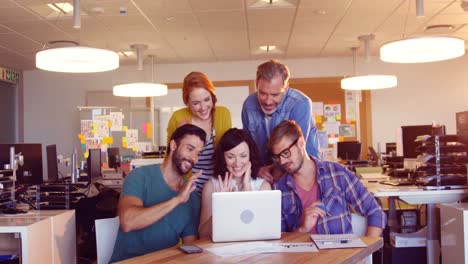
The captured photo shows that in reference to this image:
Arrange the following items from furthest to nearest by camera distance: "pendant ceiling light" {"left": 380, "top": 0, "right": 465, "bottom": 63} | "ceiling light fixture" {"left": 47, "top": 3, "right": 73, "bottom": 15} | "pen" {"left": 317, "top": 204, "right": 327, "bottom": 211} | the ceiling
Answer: the ceiling → "ceiling light fixture" {"left": 47, "top": 3, "right": 73, "bottom": 15} → "pendant ceiling light" {"left": 380, "top": 0, "right": 465, "bottom": 63} → "pen" {"left": 317, "top": 204, "right": 327, "bottom": 211}

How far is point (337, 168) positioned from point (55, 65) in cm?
322

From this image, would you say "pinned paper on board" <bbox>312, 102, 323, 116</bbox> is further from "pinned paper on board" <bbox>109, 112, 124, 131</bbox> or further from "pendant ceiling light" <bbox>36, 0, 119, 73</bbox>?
"pendant ceiling light" <bbox>36, 0, 119, 73</bbox>

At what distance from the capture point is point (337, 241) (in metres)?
2.12

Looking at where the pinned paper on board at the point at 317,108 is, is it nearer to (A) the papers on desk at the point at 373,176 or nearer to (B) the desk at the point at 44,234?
(A) the papers on desk at the point at 373,176

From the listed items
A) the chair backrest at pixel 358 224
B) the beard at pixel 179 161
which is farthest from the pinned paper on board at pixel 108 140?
the chair backrest at pixel 358 224

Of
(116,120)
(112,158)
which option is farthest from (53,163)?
(116,120)

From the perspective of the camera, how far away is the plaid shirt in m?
2.53

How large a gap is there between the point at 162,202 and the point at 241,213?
44cm

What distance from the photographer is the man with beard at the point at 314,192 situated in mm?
2490

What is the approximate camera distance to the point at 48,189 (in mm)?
3891

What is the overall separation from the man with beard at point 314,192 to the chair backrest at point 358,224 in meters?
0.03

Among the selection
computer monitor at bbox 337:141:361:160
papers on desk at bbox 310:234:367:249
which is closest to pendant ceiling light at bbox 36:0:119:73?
papers on desk at bbox 310:234:367:249

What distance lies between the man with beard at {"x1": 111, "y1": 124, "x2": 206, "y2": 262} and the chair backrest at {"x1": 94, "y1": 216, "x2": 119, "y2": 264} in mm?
111

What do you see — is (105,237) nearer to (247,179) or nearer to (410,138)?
(247,179)
